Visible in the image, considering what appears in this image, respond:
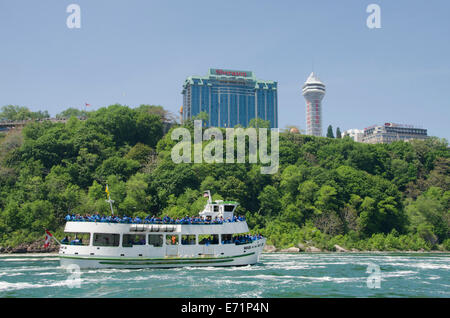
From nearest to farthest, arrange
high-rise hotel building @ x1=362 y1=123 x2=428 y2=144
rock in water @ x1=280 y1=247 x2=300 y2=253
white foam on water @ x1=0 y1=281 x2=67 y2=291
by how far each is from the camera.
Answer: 1. white foam on water @ x1=0 y1=281 x2=67 y2=291
2. rock in water @ x1=280 y1=247 x2=300 y2=253
3. high-rise hotel building @ x1=362 y1=123 x2=428 y2=144

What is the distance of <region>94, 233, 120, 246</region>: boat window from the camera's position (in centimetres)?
3969

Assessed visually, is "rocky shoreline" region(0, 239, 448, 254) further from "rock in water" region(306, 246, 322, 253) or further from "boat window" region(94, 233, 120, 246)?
"boat window" region(94, 233, 120, 246)

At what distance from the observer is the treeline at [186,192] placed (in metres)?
70.2

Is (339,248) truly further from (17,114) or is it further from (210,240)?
(17,114)

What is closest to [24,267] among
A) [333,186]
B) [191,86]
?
[333,186]

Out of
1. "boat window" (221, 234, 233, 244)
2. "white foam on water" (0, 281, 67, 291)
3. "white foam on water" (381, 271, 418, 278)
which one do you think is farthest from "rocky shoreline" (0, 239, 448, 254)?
"white foam on water" (0, 281, 67, 291)

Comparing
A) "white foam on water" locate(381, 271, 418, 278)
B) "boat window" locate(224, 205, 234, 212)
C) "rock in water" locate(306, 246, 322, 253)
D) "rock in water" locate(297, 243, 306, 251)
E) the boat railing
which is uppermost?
"boat window" locate(224, 205, 234, 212)

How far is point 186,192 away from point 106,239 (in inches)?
1408

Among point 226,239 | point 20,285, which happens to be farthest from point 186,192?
point 20,285

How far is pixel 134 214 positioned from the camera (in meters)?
69.8

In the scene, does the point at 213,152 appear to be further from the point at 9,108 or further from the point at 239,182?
the point at 9,108

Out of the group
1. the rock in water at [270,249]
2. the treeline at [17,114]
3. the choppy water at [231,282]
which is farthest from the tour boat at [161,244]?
the treeline at [17,114]

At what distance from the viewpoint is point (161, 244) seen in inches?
1647

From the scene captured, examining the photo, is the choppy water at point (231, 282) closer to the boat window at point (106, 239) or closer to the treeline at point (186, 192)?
the boat window at point (106, 239)
